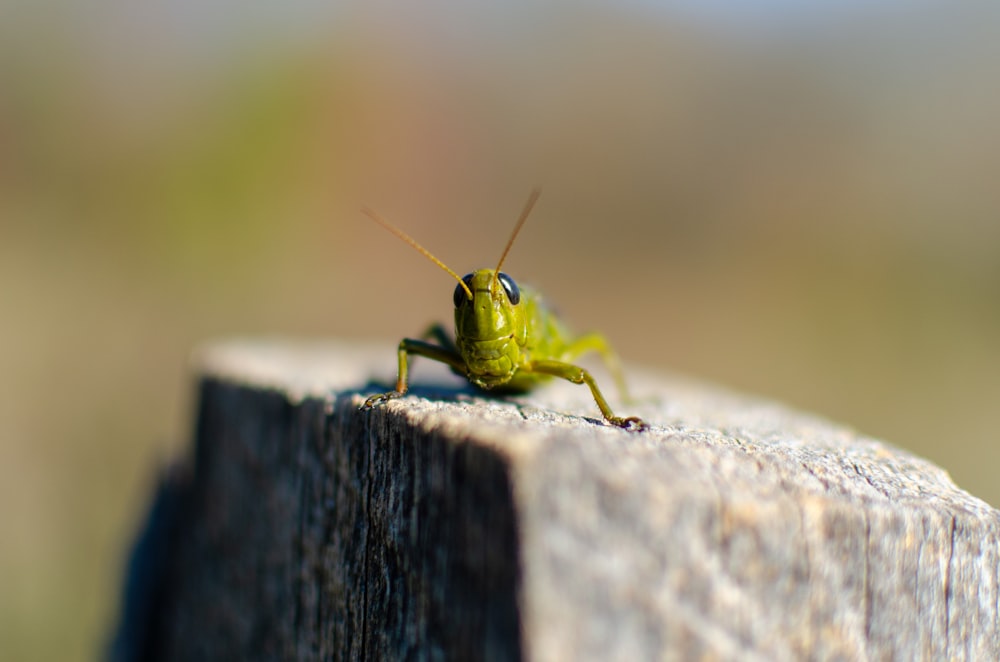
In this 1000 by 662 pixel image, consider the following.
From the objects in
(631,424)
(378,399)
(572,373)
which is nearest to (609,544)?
(631,424)

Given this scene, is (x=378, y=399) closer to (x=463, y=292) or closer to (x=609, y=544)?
(x=463, y=292)

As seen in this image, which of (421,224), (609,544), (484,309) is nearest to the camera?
(609,544)

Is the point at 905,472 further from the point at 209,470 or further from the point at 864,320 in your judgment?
the point at 864,320

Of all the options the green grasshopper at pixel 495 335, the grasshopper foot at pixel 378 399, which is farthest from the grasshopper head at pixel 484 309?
the grasshopper foot at pixel 378 399

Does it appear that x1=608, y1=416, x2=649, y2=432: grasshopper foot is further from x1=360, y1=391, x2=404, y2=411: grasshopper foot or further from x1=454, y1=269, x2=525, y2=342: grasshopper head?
x1=454, y1=269, x2=525, y2=342: grasshopper head

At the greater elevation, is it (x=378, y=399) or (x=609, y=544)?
(x=378, y=399)

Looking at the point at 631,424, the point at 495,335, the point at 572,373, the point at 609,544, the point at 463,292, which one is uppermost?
the point at 463,292

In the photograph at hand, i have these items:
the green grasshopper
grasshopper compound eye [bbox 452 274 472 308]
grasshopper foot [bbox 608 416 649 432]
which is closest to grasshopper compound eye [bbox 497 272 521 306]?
the green grasshopper

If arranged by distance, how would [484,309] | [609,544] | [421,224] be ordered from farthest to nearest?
1. [421,224]
2. [484,309]
3. [609,544]

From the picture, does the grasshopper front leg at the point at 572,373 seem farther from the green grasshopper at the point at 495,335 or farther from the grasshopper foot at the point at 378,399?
the grasshopper foot at the point at 378,399
